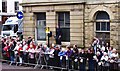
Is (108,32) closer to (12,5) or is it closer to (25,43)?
(25,43)

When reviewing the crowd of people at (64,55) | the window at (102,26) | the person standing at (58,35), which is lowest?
the crowd of people at (64,55)

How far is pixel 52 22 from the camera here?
2836 centimetres

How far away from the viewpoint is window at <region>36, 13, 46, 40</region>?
96.4ft

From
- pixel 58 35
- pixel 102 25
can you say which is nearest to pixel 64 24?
pixel 58 35

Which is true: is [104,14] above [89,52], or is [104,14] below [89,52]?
above

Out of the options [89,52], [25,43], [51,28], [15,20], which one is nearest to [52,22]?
[51,28]

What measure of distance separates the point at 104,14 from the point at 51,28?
475 cm

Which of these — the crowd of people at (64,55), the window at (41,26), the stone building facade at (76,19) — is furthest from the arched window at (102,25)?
the window at (41,26)

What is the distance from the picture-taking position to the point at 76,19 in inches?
1059

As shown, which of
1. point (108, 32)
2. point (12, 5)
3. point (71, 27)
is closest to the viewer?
point (108, 32)

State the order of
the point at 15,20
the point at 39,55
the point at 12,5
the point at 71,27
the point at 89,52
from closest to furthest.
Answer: the point at 89,52 < the point at 39,55 < the point at 71,27 < the point at 15,20 < the point at 12,5

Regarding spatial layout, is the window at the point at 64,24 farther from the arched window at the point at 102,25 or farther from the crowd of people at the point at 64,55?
the crowd of people at the point at 64,55

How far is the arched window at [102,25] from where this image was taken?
25.4 metres

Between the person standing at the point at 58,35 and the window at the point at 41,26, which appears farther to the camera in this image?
the window at the point at 41,26
